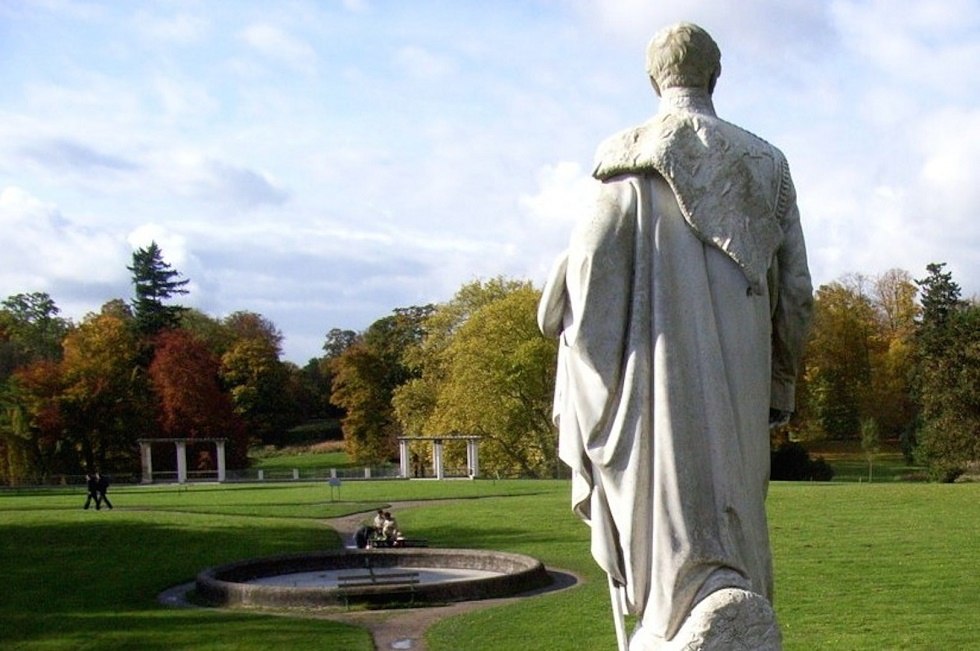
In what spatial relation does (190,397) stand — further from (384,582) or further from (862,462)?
(384,582)

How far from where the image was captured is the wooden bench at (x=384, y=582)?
1706 centimetres

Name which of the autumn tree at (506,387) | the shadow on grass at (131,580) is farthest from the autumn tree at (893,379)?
the shadow on grass at (131,580)

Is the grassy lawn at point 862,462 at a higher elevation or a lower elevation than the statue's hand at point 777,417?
lower

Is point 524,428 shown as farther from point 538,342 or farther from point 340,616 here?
point 340,616

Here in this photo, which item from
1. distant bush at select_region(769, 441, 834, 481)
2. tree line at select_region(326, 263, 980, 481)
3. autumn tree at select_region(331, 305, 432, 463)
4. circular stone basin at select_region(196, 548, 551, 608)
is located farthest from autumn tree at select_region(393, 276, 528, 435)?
circular stone basin at select_region(196, 548, 551, 608)

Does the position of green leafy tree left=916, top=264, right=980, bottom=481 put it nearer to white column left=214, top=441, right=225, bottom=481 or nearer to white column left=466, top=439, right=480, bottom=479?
white column left=466, top=439, right=480, bottom=479

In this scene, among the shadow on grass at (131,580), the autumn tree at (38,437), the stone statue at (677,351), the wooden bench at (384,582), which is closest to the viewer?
the stone statue at (677,351)

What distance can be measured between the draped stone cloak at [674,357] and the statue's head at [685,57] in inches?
7.1

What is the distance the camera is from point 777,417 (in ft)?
14.7

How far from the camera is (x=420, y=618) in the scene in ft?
51.9

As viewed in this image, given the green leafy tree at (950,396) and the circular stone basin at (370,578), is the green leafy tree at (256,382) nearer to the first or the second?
the green leafy tree at (950,396)

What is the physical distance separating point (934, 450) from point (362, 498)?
25628 millimetres

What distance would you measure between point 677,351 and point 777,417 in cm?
70

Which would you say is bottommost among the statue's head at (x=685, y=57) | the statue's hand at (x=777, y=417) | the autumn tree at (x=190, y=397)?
the statue's hand at (x=777, y=417)
